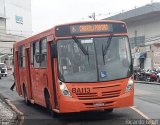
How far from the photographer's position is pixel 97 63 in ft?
43.1

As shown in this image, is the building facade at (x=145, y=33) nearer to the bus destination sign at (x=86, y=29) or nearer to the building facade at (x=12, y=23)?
the bus destination sign at (x=86, y=29)

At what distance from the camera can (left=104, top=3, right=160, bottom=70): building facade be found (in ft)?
172

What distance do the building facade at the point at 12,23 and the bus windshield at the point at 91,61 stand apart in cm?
8483

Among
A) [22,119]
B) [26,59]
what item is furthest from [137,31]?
[22,119]

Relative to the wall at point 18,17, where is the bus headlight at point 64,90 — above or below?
below

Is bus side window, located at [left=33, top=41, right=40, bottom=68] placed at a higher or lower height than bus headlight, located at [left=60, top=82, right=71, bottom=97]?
higher

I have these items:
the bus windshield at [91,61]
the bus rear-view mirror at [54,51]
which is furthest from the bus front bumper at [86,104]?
the bus rear-view mirror at [54,51]

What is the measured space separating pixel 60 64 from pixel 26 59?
211 inches

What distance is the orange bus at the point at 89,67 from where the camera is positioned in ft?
42.1

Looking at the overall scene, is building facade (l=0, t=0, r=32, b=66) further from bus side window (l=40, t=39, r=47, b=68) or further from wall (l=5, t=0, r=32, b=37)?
bus side window (l=40, t=39, r=47, b=68)

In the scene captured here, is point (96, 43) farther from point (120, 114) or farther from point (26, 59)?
point (26, 59)

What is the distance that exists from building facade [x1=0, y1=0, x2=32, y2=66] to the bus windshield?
278 ft

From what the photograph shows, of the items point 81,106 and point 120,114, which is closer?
point 81,106

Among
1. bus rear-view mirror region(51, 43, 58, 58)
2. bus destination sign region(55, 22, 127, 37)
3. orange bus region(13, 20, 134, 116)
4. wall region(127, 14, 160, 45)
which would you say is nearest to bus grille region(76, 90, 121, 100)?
orange bus region(13, 20, 134, 116)
